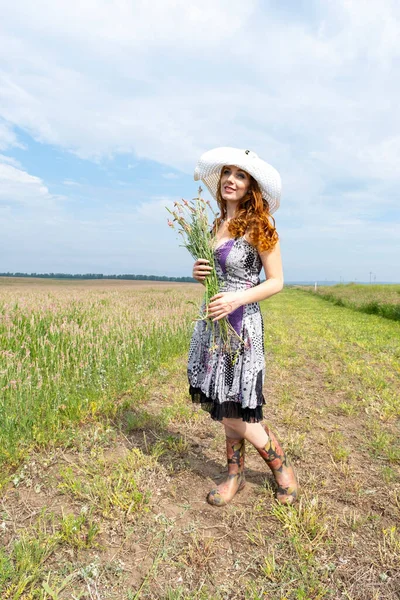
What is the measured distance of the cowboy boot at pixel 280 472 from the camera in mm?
2998

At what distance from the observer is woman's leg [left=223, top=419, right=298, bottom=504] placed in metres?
2.92

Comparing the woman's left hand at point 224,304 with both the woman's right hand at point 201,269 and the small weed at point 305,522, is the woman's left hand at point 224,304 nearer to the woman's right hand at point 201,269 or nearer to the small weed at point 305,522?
the woman's right hand at point 201,269

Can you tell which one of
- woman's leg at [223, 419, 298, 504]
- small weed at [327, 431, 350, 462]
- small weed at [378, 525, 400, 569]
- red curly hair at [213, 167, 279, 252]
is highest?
red curly hair at [213, 167, 279, 252]

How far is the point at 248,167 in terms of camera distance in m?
2.71

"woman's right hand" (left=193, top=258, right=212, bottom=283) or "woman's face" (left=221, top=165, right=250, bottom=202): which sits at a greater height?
"woman's face" (left=221, top=165, right=250, bottom=202)

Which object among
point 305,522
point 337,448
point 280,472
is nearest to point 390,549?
point 305,522

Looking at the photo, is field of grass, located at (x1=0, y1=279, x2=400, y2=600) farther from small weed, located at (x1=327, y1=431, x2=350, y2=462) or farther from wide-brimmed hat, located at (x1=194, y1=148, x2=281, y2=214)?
wide-brimmed hat, located at (x1=194, y1=148, x2=281, y2=214)

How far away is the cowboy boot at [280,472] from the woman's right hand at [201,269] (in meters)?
1.22

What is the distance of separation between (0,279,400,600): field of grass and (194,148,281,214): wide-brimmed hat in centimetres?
216

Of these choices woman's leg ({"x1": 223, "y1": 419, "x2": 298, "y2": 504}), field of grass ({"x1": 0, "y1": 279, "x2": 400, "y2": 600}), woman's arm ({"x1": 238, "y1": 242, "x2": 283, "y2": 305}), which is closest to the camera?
field of grass ({"x1": 0, "y1": 279, "x2": 400, "y2": 600})

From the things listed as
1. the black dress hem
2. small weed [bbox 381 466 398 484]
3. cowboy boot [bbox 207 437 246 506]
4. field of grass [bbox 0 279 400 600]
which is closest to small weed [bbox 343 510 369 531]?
field of grass [bbox 0 279 400 600]

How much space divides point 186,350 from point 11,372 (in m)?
4.01

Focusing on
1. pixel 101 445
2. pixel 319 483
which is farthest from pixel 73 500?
pixel 319 483

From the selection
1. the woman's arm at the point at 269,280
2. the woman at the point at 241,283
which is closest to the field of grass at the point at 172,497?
the woman at the point at 241,283
